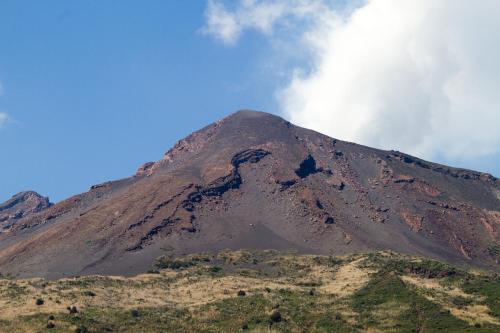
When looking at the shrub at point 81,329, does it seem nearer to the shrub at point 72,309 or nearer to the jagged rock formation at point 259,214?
the shrub at point 72,309

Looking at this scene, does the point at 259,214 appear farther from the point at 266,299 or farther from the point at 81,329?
the point at 81,329

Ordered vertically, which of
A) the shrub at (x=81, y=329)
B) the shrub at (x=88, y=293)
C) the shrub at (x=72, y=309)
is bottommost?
the shrub at (x=81, y=329)

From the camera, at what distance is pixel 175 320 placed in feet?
297

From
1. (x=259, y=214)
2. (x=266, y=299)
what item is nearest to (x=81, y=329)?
(x=266, y=299)

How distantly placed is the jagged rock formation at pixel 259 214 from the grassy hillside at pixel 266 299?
52.8 feet

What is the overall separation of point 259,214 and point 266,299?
63.5m

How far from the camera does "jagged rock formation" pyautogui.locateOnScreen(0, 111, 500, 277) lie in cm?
14525

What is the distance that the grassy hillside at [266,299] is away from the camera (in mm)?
86000

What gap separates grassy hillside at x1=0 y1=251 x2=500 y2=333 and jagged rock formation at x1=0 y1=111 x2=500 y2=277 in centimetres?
1608

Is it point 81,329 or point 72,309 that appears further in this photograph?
point 72,309

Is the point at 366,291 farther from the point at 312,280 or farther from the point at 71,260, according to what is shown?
the point at 71,260

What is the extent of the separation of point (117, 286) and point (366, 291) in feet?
139

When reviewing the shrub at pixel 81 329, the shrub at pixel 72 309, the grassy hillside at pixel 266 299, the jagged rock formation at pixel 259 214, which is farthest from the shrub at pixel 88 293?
the jagged rock formation at pixel 259 214

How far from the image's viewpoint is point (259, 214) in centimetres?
16225
